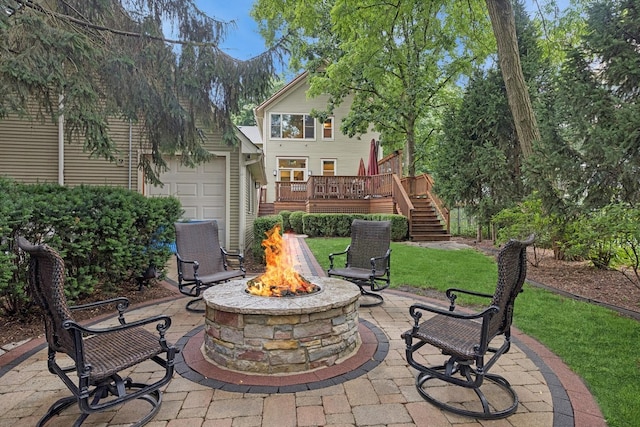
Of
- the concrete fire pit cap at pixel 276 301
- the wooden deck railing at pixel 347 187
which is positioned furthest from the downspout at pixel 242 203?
the wooden deck railing at pixel 347 187

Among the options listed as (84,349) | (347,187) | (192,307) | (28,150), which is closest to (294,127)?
(347,187)

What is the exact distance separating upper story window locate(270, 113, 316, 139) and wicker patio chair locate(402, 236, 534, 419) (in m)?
17.6

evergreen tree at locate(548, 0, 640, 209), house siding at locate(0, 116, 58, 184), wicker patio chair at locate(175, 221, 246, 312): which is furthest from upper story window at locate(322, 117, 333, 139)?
wicker patio chair at locate(175, 221, 246, 312)

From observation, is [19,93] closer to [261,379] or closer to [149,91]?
[149,91]

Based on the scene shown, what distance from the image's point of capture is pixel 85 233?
4.29 metres

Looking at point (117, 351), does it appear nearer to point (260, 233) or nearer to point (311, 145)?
point (260, 233)

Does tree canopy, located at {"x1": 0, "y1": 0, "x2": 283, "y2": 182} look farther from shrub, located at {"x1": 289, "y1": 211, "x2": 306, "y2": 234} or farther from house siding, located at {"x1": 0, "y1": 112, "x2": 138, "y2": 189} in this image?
shrub, located at {"x1": 289, "y1": 211, "x2": 306, "y2": 234}

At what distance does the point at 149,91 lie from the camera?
A: 5.23m

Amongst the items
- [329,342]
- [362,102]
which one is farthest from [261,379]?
[362,102]

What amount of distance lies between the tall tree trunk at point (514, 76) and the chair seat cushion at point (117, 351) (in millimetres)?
7831

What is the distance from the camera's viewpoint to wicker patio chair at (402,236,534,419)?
2307mm

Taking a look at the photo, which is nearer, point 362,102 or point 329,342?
point 329,342

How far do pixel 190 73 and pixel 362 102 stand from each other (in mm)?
11552

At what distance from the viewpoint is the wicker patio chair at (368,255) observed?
16.5 feet
